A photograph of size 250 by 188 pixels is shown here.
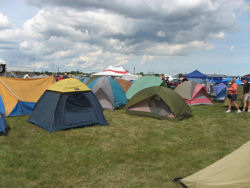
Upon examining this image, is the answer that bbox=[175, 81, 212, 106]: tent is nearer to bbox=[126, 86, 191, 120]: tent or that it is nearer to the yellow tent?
bbox=[126, 86, 191, 120]: tent

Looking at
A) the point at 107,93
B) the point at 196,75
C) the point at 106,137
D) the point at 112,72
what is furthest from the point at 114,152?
the point at 112,72

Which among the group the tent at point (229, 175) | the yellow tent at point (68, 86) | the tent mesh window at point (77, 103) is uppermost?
the yellow tent at point (68, 86)

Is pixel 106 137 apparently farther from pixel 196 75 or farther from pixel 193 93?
pixel 196 75

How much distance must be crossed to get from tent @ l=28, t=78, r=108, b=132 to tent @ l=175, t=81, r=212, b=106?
7.03 metres

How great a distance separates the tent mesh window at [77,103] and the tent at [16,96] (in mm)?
3358

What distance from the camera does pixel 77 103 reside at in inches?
292

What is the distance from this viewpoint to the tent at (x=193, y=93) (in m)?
12.9

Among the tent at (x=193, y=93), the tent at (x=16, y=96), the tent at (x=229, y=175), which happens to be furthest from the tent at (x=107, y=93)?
the tent at (x=229, y=175)

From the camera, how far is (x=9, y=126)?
7324 mm

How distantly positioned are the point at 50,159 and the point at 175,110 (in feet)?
18.2

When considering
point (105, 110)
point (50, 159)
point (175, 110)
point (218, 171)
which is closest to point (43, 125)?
point (50, 159)

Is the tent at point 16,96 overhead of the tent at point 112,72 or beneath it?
beneath

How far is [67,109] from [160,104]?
13.4 feet

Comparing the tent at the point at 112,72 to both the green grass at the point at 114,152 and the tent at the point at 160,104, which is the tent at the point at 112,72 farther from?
the green grass at the point at 114,152
